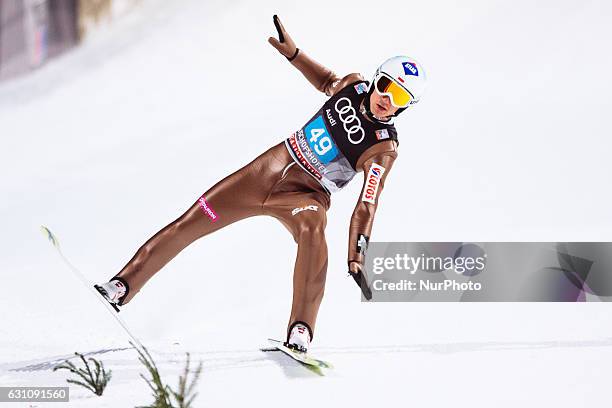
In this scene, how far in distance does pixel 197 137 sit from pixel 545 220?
11.5 ft

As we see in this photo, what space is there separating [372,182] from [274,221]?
2.52 meters

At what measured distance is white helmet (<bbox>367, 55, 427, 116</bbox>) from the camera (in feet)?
12.4

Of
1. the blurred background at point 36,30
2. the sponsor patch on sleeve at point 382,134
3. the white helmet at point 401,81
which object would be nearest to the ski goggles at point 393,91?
the white helmet at point 401,81

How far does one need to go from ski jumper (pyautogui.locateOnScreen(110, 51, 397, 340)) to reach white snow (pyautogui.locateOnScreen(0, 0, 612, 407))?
46 cm

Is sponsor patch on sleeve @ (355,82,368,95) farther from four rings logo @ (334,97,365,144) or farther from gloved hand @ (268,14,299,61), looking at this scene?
gloved hand @ (268,14,299,61)

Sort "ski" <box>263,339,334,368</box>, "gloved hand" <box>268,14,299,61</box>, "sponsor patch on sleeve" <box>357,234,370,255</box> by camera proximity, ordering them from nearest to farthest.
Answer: "ski" <box>263,339,334,368</box> < "sponsor patch on sleeve" <box>357,234,370,255</box> < "gloved hand" <box>268,14,299,61</box>

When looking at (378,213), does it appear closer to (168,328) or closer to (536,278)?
(536,278)

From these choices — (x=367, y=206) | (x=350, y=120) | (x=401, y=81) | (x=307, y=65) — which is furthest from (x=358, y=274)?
(x=307, y=65)

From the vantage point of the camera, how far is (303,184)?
13.3ft

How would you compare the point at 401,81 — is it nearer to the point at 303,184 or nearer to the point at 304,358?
the point at 303,184

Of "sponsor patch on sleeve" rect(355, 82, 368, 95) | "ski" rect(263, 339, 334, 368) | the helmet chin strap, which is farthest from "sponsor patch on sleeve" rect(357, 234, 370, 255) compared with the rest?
"sponsor patch on sleeve" rect(355, 82, 368, 95)

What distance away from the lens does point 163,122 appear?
8.24 meters

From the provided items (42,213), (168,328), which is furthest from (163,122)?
(168,328)

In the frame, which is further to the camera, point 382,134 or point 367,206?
point 382,134
